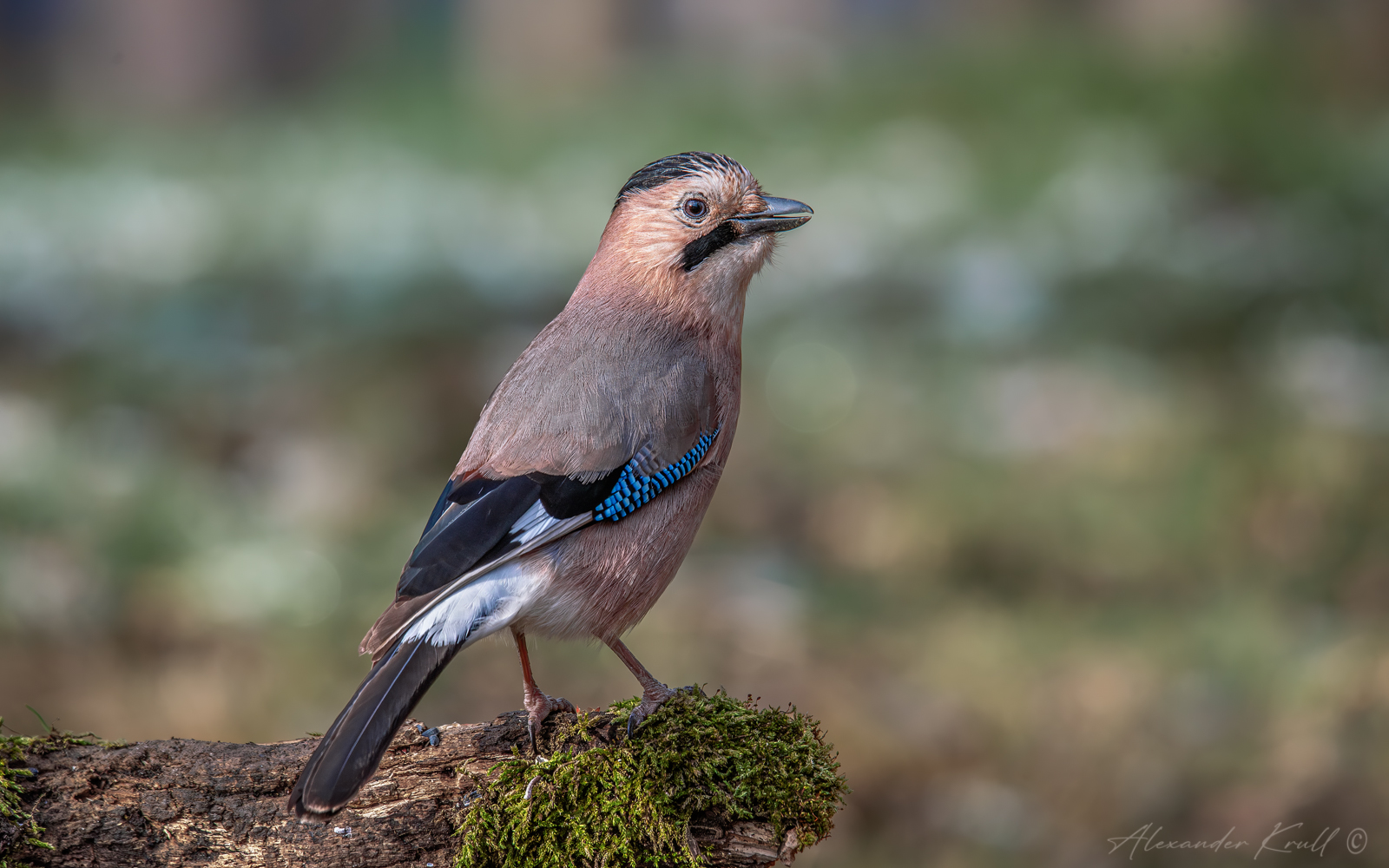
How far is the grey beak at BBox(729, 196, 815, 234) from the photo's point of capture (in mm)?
Result: 4109

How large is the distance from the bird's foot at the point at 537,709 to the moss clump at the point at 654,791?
0.28ft

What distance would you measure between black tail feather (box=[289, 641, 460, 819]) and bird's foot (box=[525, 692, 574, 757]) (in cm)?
46

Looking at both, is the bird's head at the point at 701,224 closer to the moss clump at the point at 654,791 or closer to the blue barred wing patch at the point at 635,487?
the blue barred wing patch at the point at 635,487

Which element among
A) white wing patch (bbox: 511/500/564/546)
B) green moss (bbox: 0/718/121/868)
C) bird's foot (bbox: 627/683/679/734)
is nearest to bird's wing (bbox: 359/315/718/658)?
white wing patch (bbox: 511/500/564/546)

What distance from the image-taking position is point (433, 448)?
9.02 m

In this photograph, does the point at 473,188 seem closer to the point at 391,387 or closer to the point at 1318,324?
the point at 391,387

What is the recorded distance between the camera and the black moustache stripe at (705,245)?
4.15m

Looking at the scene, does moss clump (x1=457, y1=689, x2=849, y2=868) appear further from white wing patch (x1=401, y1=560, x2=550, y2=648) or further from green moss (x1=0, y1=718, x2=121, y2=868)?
green moss (x1=0, y1=718, x2=121, y2=868)

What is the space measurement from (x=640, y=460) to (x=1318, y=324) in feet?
28.0

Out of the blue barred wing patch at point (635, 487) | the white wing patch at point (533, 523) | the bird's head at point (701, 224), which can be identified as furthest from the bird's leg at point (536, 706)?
the bird's head at point (701, 224)

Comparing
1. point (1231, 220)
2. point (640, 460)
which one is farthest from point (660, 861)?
point (1231, 220)

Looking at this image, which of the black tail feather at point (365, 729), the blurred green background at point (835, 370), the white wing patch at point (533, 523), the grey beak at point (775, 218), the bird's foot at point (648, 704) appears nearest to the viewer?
the black tail feather at point (365, 729)

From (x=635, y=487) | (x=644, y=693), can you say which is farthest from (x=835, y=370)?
(x=644, y=693)

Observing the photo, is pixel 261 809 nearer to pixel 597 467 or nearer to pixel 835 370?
pixel 597 467
